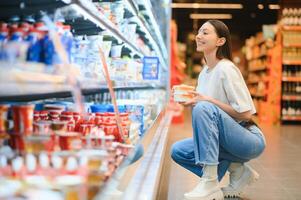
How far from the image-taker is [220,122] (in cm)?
267

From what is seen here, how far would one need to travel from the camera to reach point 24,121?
1.33 m

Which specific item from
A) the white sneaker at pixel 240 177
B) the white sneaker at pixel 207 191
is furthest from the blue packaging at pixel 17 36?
the white sneaker at pixel 240 177

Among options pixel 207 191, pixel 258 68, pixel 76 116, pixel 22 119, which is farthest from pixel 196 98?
pixel 258 68

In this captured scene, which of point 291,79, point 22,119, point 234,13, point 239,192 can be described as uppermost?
point 234,13

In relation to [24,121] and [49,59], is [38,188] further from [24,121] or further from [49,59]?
[49,59]

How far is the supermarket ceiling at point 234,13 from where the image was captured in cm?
1616

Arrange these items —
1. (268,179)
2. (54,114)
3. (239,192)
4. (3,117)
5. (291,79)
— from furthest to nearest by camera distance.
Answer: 1. (291,79)
2. (268,179)
3. (239,192)
4. (54,114)
5. (3,117)

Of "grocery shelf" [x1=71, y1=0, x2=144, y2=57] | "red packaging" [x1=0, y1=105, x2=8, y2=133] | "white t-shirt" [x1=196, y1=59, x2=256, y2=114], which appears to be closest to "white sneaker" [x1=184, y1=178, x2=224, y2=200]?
"white t-shirt" [x1=196, y1=59, x2=256, y2=114]

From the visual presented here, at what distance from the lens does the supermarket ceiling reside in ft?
53.0

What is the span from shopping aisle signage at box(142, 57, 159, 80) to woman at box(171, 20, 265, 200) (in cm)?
95

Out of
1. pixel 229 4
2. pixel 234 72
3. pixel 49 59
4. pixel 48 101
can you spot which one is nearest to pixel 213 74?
pixel 234 72

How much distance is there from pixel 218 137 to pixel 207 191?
30 centimetres

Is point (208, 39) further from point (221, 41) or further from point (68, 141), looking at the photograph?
point (68, 141)

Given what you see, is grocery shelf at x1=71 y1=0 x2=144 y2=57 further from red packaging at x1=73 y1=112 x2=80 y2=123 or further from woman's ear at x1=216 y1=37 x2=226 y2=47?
woman's ear at x1=216 y1=37 x2=226 y2=47
